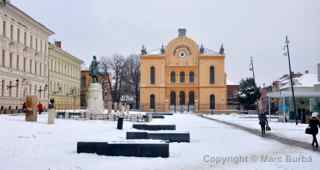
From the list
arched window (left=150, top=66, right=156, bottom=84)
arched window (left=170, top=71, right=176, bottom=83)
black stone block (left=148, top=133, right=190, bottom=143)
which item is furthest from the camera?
arched window (left=170, top=71, right=176, bottom=83)

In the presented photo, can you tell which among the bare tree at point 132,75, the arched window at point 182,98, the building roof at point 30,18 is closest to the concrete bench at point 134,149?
the building roof at point 30,18

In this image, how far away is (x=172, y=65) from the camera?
276 feet

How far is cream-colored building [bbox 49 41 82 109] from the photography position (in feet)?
247

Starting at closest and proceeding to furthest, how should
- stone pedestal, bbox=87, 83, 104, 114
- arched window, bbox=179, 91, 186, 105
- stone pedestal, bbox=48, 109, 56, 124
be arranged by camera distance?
stone pedestal, bbox=48, 109, 56, 124 → stone pedestal, bbox=87, 83, 104, 114 → arched window, bbox=179, 91, 186, 105

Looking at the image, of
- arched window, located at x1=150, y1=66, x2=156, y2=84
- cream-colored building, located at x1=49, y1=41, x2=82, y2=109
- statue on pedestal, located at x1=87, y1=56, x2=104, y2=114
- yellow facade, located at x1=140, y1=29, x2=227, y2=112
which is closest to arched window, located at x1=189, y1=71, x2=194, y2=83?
yellow facade, located at x1=140, y1=29, x2=227, y2=112

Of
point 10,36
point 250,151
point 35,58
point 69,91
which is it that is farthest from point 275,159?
point 69,91

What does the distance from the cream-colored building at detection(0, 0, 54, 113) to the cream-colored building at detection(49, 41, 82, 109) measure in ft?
16.1

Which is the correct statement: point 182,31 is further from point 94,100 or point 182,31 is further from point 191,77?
point 94,100

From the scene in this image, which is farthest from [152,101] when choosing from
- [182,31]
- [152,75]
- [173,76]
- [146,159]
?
[146,159]

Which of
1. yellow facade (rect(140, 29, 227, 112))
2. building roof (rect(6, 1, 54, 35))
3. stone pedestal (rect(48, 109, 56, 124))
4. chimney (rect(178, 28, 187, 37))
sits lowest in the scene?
stone pedestal (rect(48, 109, 56, 124))

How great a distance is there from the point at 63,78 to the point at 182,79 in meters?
22.5

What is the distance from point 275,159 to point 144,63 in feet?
232

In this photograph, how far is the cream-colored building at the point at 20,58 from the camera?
5090 cm

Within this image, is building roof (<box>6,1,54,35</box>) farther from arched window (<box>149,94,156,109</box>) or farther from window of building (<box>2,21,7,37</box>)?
arched window (<box>149,94,156,109</box>)
